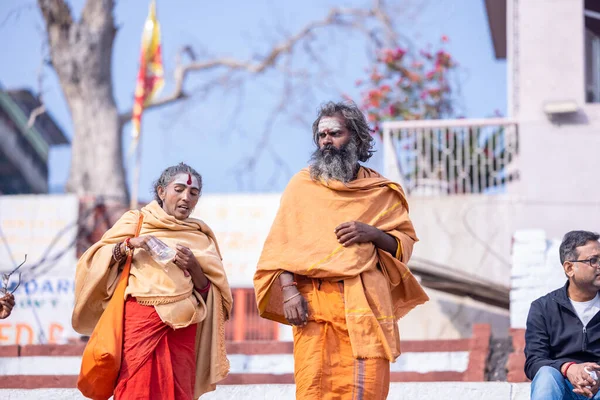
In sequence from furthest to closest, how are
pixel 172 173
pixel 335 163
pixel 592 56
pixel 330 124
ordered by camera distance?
pixel 592 56
pixel 172 173
pixel 330 124
pixel 335 163

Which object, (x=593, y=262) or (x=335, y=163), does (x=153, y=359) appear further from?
(x=593, y=262)

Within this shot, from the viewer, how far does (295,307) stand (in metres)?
4.35

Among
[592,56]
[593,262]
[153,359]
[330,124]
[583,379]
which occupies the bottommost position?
[583,379]

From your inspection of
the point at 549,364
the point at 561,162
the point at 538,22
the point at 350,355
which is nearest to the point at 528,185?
the point at 561,162

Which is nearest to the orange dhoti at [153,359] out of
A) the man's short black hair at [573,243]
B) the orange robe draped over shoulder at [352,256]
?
the orange robe draped over shoulder at [352,256]

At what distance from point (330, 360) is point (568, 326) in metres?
1.39

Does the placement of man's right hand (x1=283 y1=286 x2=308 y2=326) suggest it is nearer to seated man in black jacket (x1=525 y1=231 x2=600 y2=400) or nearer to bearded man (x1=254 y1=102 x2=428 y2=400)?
bearded man (x1=254 y1=102 x2=428 y2=400)

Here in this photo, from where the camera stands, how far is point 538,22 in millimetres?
10242

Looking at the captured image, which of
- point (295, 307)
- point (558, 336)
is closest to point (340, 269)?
point (295, 307)

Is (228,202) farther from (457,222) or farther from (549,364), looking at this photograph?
(549,364)

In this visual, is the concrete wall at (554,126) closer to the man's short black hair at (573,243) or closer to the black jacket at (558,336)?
the man's short black hair at (573,243)

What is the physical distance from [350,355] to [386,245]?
56cm

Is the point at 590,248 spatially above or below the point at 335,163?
below

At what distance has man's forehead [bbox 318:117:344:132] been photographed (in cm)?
470
